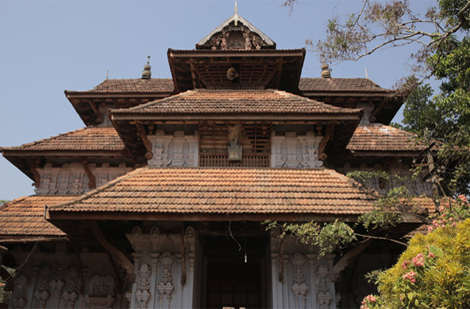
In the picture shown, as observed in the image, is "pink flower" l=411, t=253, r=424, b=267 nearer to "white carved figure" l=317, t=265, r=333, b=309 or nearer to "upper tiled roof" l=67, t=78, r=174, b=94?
"white carved figure" l=317, t=265, r=333, b=309

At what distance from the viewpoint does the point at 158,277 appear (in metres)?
9.20

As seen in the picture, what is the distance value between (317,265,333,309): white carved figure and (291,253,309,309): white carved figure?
30 cm

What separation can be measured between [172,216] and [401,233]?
4883 mm

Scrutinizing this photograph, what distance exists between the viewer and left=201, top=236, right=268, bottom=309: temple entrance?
38.2 feet

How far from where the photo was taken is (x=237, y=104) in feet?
38.0

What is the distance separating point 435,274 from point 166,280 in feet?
18.8

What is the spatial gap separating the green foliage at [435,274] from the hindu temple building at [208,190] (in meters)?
2.57

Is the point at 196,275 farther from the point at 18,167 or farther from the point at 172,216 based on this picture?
the point at 18,167

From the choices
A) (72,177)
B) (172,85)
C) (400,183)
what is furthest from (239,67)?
(72,177)

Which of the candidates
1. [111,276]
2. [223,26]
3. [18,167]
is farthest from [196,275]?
[223,26]

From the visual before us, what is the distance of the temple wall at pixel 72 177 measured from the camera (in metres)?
12.9

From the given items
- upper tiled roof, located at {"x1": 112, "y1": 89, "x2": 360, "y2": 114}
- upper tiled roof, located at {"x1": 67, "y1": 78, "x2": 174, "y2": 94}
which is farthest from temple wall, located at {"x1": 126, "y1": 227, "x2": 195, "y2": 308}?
upper tiled roof, located at {"x1": 67, "y1": 78, "x2": 174, "y2": 94}

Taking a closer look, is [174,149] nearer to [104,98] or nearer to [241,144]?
[241,144]

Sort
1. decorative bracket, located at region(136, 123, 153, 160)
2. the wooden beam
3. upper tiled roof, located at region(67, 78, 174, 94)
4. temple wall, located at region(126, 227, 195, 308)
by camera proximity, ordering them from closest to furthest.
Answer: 1. temple wall, located at region(126, 227, 195, 308)
2. the wooden beam
3. decorative bracket, located at region(136, 123, 153, 160)
4. upper tiled roof, located at region(67, 78, 174, 94)
